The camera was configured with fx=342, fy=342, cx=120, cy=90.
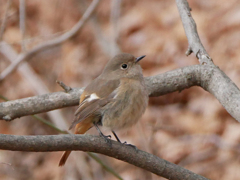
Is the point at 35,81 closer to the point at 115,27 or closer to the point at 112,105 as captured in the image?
the point at 115,27

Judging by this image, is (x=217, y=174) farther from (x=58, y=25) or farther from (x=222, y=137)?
(x=58, y=25)

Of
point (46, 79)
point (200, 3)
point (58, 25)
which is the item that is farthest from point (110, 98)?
point (58, 25)

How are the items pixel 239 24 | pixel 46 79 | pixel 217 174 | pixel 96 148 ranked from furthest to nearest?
pixel 46 79 < pixel 239 24 < pixel 217 174 < pixel 96 148

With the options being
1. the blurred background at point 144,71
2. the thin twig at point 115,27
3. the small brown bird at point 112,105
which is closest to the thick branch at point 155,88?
the small brown bird at point 112,105

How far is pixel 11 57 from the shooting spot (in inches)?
252

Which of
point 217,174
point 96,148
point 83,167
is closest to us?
point 96,148

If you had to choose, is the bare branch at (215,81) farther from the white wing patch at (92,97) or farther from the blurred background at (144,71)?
the blurred background at (144,71)

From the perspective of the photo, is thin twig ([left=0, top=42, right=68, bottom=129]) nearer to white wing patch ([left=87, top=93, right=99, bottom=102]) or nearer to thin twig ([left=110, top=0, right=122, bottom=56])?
thin twig ([left=110, top=0, right=122, bottom=56])

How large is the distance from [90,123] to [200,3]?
3.50 meters

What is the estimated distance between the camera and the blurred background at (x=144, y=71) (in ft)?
15.5

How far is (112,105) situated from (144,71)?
2.83 m

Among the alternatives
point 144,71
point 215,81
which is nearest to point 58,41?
point 144,71

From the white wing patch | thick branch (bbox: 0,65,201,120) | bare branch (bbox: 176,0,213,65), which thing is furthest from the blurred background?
bare branch (bbox: 176,0,213,65)

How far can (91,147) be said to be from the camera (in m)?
2.20
